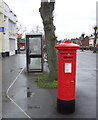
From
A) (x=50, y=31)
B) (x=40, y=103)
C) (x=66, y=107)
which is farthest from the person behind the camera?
(x=50, y=31)

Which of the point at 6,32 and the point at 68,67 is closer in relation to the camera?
the point at 68,67

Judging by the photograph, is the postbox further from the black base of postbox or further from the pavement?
the pavement

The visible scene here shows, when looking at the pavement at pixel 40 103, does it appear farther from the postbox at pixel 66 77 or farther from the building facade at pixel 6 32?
the building facade at pixel 6 32

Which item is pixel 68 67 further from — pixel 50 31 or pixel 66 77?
pixel 50 31

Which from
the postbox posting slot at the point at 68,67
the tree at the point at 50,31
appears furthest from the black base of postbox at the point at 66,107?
the tree at the point at 50,31

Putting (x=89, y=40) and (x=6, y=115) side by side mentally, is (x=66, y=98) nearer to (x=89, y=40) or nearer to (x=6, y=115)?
(x=6, y=115)

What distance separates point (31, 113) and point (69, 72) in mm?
1427

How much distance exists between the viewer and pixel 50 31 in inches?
290

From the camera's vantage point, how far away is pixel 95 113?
4.30 meters

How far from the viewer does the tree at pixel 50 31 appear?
23.5 feet

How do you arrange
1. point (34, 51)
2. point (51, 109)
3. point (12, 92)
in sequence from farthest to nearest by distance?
point (34, 51) → point (12, 92) → point (51, 109)

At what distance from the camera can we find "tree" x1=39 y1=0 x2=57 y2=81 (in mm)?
7160

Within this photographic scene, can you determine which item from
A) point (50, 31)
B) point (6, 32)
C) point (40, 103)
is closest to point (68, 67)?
point (40, 103)

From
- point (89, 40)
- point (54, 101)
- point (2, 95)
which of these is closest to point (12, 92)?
point (2, 95)
